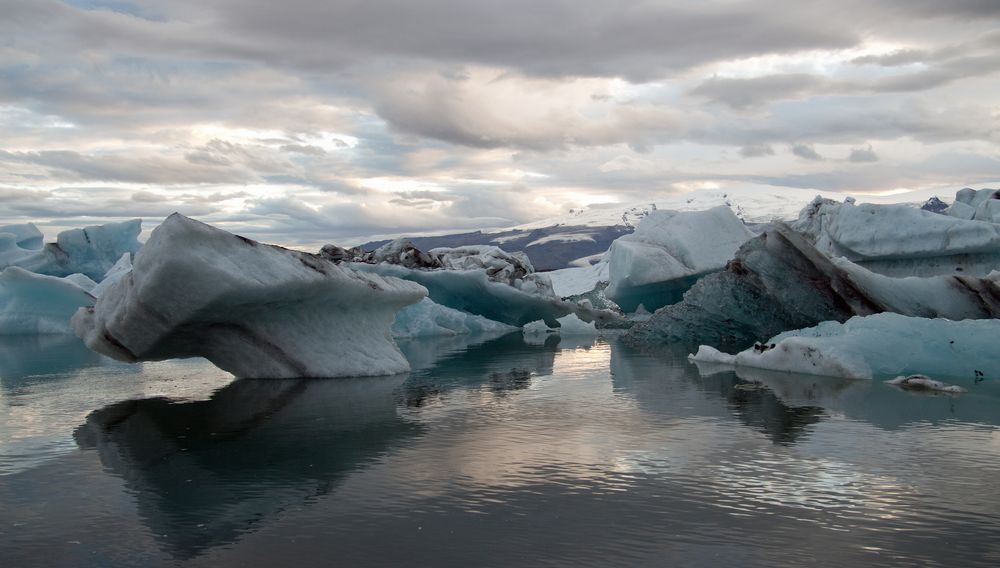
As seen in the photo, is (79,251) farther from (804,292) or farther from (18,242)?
(804,292)

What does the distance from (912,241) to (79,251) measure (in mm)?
32981

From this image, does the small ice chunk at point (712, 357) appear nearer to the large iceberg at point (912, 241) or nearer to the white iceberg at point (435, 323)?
the large iceberg at point (912, 241)

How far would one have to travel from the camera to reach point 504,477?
5953mm

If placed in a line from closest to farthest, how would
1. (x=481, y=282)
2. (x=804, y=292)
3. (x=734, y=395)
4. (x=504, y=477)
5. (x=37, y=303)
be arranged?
(x=504, y=477)
(x=734, y=395)
(x=804, y=292)
(x=481, y=282)
(x=37, y=303)

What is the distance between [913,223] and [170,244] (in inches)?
672

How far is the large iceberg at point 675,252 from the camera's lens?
1053 inches

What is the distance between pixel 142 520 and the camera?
4977 millimetres

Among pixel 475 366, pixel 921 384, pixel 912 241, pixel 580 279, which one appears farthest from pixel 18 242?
pixel 921 384

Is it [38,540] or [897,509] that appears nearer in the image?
[38,540]

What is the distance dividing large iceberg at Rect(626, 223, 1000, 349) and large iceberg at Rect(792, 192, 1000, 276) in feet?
12.0

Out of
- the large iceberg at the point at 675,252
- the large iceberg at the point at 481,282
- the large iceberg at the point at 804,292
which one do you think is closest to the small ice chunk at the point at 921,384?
the large iceberg at the point at 804,292

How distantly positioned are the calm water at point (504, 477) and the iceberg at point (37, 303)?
18473 millimetres

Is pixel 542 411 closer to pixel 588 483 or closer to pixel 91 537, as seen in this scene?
pixel 588 483

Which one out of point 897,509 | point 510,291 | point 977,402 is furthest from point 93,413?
point 510,291
